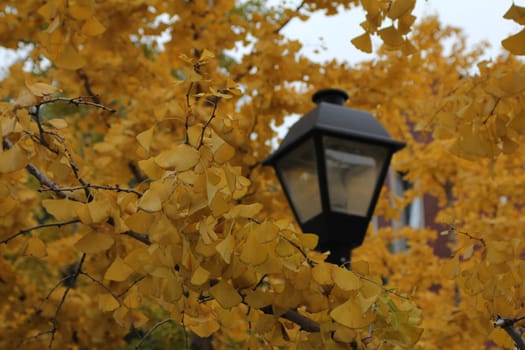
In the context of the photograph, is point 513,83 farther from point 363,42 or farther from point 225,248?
point 225,248

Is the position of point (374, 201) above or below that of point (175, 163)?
below

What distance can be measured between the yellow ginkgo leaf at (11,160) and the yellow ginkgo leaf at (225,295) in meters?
0.48

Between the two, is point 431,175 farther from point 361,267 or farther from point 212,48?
point 361,267

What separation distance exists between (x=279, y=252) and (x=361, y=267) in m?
0.29

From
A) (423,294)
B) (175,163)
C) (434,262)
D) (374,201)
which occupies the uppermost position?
(175,163)

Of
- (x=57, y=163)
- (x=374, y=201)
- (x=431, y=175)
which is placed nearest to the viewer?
(x=57, y=163)

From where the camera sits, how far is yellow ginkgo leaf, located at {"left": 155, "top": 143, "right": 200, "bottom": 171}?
4.46 ft

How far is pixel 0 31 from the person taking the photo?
350 cm

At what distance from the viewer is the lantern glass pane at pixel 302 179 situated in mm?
2934

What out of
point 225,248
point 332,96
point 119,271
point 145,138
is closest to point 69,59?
point 145,138

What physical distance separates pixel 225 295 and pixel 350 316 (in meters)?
0.27

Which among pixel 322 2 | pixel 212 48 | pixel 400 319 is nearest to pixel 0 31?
pixel 212 48

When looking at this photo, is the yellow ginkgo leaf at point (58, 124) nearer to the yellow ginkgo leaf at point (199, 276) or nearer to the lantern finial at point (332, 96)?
the yellow ginkgo leaf at point (199, 276)

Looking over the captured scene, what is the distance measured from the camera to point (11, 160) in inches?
54.1
